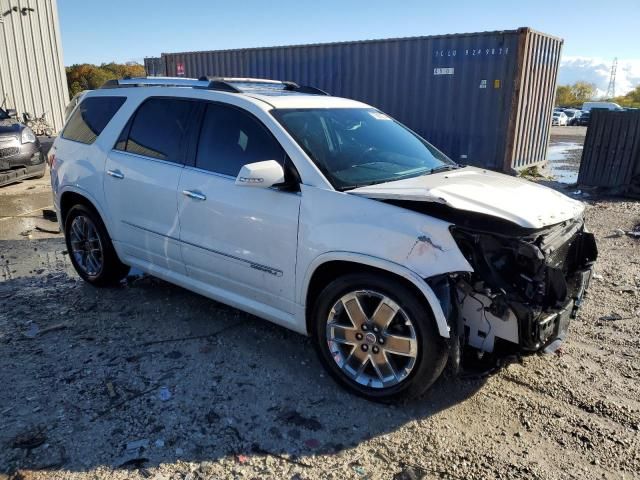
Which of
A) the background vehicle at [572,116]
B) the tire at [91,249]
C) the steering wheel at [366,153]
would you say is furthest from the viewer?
the background vehicle at [572,116]

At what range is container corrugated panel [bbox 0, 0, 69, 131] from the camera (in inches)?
606

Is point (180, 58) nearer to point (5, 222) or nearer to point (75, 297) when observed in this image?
point (5, 222)

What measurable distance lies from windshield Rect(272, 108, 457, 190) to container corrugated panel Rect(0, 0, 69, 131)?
49.7ft

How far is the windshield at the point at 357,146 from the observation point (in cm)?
341

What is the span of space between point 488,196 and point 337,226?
36.5 inches

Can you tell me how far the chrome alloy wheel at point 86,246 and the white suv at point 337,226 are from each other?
14.1 inches

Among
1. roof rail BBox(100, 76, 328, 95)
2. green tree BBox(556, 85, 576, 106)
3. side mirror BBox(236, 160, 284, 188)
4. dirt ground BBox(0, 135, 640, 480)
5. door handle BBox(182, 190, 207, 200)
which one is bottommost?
green tree BBox(556, 85, 576, 106)

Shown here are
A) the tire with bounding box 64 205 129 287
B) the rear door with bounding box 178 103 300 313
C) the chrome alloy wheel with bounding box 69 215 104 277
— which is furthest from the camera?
the chrome alloy wheel with bounding box 69 215 104 277

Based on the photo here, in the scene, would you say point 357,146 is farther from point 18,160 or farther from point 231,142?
point 18,160

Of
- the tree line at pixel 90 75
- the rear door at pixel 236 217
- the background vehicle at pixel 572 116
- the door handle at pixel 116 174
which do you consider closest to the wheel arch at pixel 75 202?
the door handle at pixel 116 174

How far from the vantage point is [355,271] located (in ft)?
10.4

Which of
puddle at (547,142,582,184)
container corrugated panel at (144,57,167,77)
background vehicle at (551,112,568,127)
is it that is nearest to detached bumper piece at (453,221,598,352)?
puddle at (547,142,582,184)

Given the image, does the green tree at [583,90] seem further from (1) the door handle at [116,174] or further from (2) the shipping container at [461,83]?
(1) the door handle at [116,174]

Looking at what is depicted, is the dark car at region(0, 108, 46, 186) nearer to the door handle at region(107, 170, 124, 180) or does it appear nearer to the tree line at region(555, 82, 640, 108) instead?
the door handle at region(107, 170, 124, 180)
